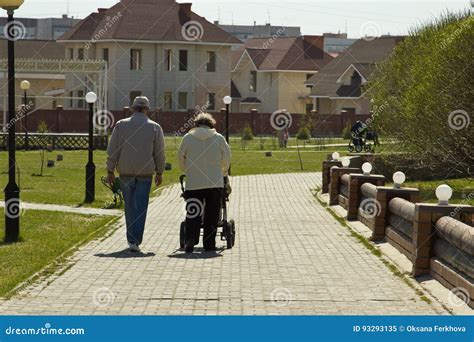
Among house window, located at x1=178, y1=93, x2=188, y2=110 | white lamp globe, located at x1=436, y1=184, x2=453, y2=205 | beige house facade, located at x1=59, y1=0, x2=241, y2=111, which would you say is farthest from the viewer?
house window, located at x1=178, y1=93, x2=188, y2=110

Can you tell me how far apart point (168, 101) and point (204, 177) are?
6476 centimetres

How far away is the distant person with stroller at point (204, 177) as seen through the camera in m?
14.5

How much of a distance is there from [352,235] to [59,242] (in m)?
4.44

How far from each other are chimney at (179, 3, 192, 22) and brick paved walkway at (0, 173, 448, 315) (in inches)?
2433

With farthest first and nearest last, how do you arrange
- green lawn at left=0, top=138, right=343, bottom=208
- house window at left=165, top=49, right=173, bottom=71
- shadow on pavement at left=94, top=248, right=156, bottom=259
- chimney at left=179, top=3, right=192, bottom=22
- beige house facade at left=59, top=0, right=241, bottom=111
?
chimney at left=179, top=3, right=192, bottom=22 → house window at left=165, top=49, right=173, bottom=71 → beige house facade at left=59, top=0, right=241, bottom=111 → green lawn at left=0, top=138, right=343, bottom=208 → shadow on pavement at left=94, top=248, right=156, bottom=259

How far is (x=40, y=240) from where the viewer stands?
15.5 meters

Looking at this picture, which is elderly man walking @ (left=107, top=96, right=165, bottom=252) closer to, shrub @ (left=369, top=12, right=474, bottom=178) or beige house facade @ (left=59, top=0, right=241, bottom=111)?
shrub @ (left=369, top=12, right=474, bottom=178)

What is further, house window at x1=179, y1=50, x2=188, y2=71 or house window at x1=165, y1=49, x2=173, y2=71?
house window at x1=179, y1=50, x2=188, y2=71

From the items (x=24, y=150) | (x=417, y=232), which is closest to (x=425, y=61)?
(x=417, y=232)

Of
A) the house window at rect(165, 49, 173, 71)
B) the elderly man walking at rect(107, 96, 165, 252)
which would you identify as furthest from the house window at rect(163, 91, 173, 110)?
the elderly man walking at rect(107, 96, 165, 252)

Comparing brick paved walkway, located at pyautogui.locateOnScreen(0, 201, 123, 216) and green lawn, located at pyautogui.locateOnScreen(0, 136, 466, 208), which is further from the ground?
brick paved walkway, located at pyautogui.locateOnScreen(0, 201, 123, 216)

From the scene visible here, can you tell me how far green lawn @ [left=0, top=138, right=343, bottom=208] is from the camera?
2432 cm

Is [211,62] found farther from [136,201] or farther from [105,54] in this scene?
[136,201]

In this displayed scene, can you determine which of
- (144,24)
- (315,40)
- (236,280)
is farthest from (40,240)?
(315,40)
